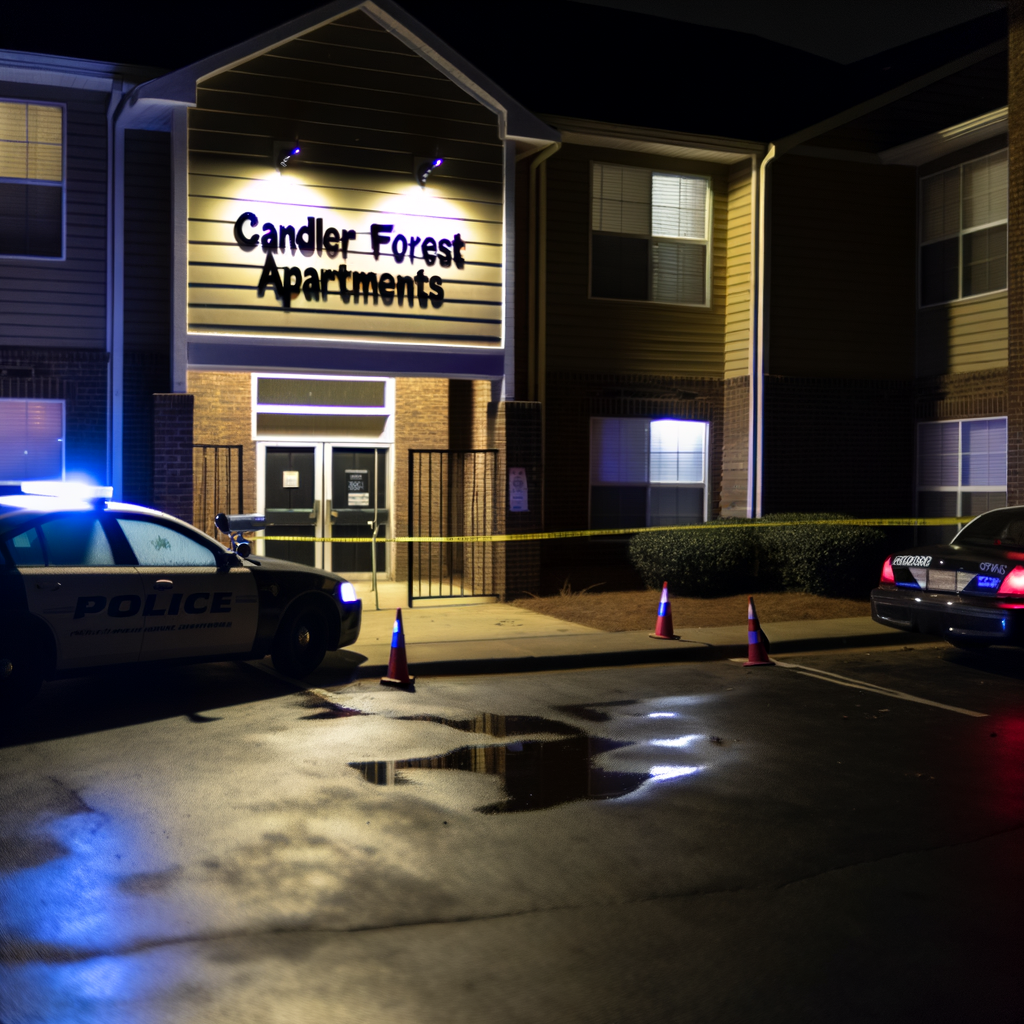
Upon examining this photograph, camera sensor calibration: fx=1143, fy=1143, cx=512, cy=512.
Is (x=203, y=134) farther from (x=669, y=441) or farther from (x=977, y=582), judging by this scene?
(x=977, y=582)

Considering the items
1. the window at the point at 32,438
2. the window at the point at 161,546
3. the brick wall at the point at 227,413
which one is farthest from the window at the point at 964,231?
the window at the point at 32,438

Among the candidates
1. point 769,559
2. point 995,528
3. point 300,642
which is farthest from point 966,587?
point 300,642

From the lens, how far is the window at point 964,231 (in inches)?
663

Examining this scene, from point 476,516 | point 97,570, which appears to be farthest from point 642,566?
point 97,570

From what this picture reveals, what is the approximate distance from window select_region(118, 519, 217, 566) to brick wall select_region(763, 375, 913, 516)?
33.4 ft

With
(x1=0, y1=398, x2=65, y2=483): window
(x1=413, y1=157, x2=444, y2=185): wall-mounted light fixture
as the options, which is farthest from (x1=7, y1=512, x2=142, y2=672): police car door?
(x1=413, y1=157, x2=444, y2=185): wall-mounted light fixture

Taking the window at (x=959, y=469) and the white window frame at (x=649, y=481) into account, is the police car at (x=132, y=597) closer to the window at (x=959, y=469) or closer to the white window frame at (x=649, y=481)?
the white window frame at (x=649, y=481)

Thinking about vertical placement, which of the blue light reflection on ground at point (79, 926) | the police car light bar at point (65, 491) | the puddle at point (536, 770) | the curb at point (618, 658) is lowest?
the blue light reflection on ground at point (79, 926)

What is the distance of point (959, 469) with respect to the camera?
1764 cm

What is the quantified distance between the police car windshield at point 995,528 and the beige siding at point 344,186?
6.69m

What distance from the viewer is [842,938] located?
4.33m

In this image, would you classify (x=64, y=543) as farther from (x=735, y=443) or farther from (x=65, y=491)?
(x=735, y=443)

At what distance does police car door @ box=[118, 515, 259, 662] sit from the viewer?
8.84 meters

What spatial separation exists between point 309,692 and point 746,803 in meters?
4.37
